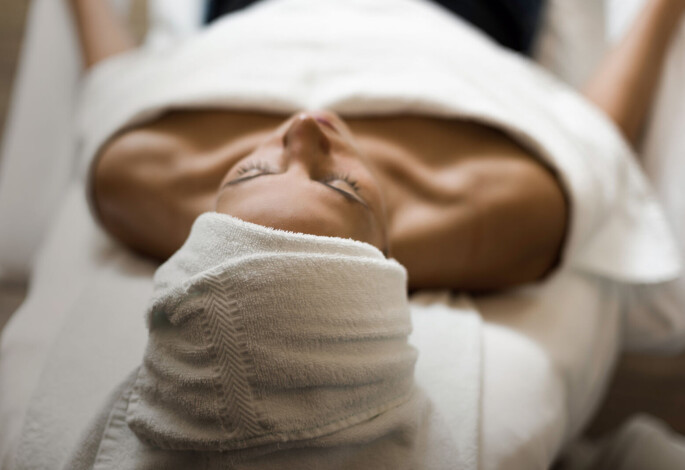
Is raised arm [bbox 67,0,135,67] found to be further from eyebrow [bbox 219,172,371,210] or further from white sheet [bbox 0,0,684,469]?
eyebrow [bbox 219,172,371,210]

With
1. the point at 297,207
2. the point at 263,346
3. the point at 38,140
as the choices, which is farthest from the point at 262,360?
the point at 38,140

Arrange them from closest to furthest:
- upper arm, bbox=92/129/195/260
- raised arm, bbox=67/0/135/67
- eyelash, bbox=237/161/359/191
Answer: eyelash, bbox=237/161/359/191 < upper arm, bbox=92/129/195/260 < raised arm, bbox=67/0/135/67

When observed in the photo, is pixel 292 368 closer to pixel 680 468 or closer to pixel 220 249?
pixel 220 249

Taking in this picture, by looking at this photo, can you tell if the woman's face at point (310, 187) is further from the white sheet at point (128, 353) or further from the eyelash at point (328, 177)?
the white sheet at point (128, 353)

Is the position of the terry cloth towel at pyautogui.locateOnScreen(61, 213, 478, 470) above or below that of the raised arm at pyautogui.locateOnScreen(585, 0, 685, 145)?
below

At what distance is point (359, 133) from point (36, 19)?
821mm

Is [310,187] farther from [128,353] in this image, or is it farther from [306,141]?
[128,353]

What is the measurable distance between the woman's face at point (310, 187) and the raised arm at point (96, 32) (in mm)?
751

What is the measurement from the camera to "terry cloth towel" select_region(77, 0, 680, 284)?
904mm

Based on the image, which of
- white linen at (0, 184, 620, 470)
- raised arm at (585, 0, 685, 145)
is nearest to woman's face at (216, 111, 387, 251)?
white linen at (0, 184, 620, 470)

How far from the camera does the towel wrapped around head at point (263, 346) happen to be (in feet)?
1.65

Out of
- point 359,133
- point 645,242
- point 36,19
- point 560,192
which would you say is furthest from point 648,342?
point 36,19

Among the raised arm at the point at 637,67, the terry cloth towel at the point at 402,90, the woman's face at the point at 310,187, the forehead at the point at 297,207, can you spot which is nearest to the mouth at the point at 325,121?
the woman's face at the point at 310,187

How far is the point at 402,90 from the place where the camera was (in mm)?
903
